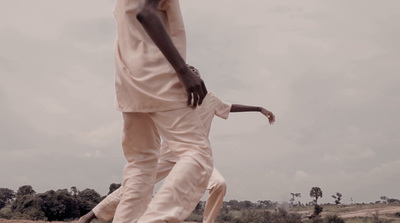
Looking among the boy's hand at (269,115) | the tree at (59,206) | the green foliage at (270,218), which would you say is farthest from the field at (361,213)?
the boy's hand at (269,115)

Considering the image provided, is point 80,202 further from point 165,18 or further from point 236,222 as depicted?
point 165,18

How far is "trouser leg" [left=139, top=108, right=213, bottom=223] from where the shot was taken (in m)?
2.71

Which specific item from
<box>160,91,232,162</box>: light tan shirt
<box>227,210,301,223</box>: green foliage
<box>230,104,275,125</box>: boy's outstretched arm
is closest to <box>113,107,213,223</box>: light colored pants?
<box>160,91,232,162</box>: light tan shirt

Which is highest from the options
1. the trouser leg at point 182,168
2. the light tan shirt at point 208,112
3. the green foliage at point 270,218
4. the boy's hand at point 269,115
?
the boy's hand at point 269,115

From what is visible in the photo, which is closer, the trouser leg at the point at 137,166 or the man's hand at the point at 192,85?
the man's hand at the point at 192,85

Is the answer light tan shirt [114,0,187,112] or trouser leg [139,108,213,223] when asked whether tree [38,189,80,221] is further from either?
trouser leg [139,108,213,223]

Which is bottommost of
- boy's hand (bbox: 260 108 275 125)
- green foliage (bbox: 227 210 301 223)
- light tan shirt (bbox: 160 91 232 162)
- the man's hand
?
the man's hand

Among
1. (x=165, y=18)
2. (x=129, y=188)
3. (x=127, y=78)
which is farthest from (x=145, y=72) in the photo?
(x=129, y=188)

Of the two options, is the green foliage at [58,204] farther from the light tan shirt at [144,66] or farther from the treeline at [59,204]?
the light tan shirt at [144,66]

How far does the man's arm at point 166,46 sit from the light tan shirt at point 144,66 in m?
0.07

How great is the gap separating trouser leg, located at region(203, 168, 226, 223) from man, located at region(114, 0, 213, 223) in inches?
114

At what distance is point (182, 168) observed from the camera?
9.12 feet

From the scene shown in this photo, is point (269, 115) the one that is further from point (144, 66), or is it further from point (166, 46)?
point (166, 46)

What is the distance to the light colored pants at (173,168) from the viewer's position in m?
2.73
